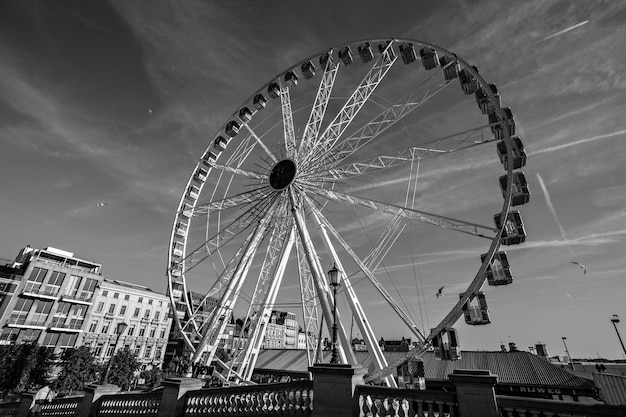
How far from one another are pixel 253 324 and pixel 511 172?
16809 mm

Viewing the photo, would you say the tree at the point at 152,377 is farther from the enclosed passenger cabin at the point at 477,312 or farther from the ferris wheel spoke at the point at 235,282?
the enclosed passenger cabin at the point at 477,312

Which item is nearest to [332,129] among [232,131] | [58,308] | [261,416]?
[232,131]

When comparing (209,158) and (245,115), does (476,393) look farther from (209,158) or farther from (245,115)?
(209,158)

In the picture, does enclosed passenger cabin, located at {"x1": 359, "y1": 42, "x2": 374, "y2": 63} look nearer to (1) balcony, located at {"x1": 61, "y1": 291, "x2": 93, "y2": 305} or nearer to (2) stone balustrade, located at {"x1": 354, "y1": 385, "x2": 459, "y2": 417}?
(2) stone balustrade, located at {"x1": 354, "y1": 385, "x2": 459, "y2": 417}

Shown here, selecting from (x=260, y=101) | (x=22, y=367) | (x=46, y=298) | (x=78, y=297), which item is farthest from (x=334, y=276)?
(x=78, y=297)

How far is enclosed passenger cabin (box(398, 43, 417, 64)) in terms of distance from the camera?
64.0ft

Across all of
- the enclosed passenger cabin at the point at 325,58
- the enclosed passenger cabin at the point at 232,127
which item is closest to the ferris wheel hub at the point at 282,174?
the enclosed passenger cabin at the point at 232,127

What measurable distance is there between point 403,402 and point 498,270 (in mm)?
7964

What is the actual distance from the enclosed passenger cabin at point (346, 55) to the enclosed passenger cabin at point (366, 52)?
91 cm

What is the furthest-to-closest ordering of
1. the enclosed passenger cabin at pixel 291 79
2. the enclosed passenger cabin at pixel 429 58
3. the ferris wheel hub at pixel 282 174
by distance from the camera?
1. the enclosed passenger cabin at pixel 291 79
2. the ferris wheel hub at pixel 282 174
3. the enclosed passenger cabin at pixel 429 58

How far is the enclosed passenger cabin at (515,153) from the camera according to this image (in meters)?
14.6

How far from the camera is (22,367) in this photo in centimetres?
3475

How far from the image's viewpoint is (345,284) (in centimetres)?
1548

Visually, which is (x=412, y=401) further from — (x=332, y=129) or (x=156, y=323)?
(x=156, y=323)
